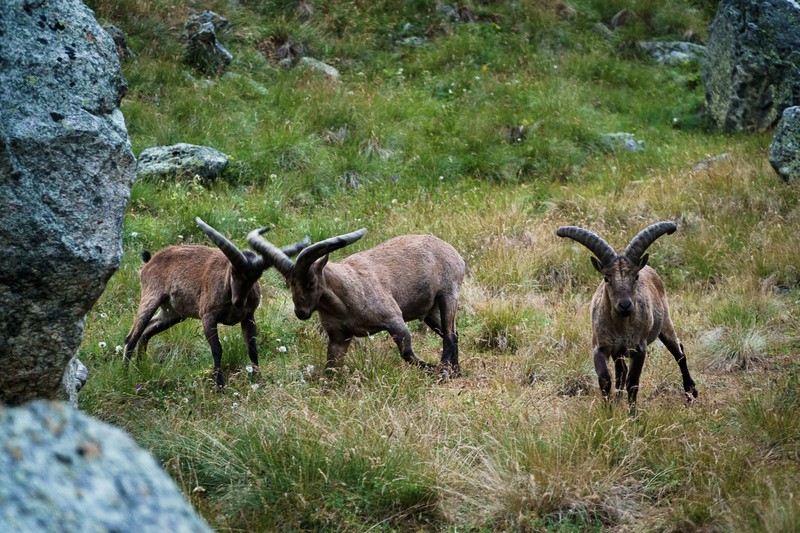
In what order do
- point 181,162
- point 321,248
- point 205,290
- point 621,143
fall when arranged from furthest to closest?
point 621,143 < point 181,162 < point 205,290 < point 321,248

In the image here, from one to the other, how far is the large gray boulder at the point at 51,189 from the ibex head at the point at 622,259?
3.88 metres

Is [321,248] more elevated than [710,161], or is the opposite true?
[321,248]

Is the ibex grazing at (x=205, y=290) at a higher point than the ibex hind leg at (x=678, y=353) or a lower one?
lower

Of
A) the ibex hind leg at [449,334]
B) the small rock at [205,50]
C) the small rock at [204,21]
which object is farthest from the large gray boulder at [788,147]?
the small rock at [204,21]

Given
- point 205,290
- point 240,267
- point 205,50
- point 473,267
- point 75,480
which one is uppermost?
point 75,480

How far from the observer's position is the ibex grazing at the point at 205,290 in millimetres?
8695

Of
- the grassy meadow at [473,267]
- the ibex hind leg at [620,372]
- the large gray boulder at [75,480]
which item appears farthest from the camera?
the ibex hind leg at [620,372]

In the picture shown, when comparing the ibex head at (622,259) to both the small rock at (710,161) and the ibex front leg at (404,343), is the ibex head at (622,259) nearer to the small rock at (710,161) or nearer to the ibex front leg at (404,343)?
the ibex front leg at (404,343)

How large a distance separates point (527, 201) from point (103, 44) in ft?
29.7

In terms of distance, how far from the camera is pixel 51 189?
5.54 m

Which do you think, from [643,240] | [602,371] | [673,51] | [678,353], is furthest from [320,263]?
[673,51]

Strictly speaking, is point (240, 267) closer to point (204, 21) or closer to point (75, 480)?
point (75, 480)

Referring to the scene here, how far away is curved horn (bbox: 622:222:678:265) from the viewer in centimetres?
773

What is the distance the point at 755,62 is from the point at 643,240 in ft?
33.9
